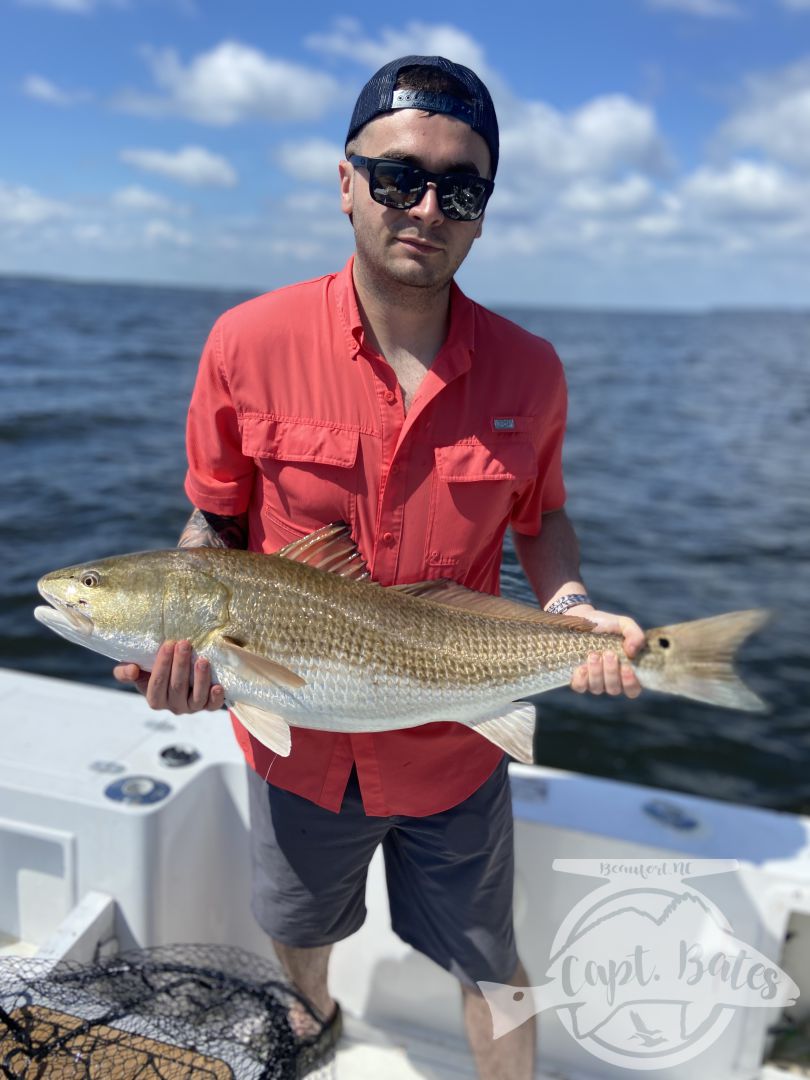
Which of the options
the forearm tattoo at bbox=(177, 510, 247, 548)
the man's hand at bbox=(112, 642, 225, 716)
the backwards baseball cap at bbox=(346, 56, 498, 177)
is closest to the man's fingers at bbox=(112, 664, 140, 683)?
the man's hand at bbox=(112, 642, 225, 716)

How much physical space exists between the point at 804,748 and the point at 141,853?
24.0 feet

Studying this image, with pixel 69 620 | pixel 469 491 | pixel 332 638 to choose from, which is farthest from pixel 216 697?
pixel 469 491

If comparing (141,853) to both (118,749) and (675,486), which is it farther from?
(675,486)

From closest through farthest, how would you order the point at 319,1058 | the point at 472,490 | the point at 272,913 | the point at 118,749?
the point at 472,490
the point at 272,913
the point at 319,1058
the point at 118,749

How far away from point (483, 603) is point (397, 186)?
53.0 inches

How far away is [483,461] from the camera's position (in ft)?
9.21

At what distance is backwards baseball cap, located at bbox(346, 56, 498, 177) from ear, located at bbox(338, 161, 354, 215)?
0.36 ft

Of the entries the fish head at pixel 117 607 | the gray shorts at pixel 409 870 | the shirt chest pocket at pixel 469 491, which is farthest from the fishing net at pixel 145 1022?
the shirt chest pocket at pixel 469 491

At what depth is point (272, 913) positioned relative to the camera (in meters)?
3.21

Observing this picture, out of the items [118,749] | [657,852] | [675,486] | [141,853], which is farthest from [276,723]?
[675,486]

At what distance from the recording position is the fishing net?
2666 millimetres

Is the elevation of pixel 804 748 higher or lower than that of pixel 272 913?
lower

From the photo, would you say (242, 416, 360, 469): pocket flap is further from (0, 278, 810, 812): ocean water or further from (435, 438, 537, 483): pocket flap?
(0, 278, 810, 812): ocean water
